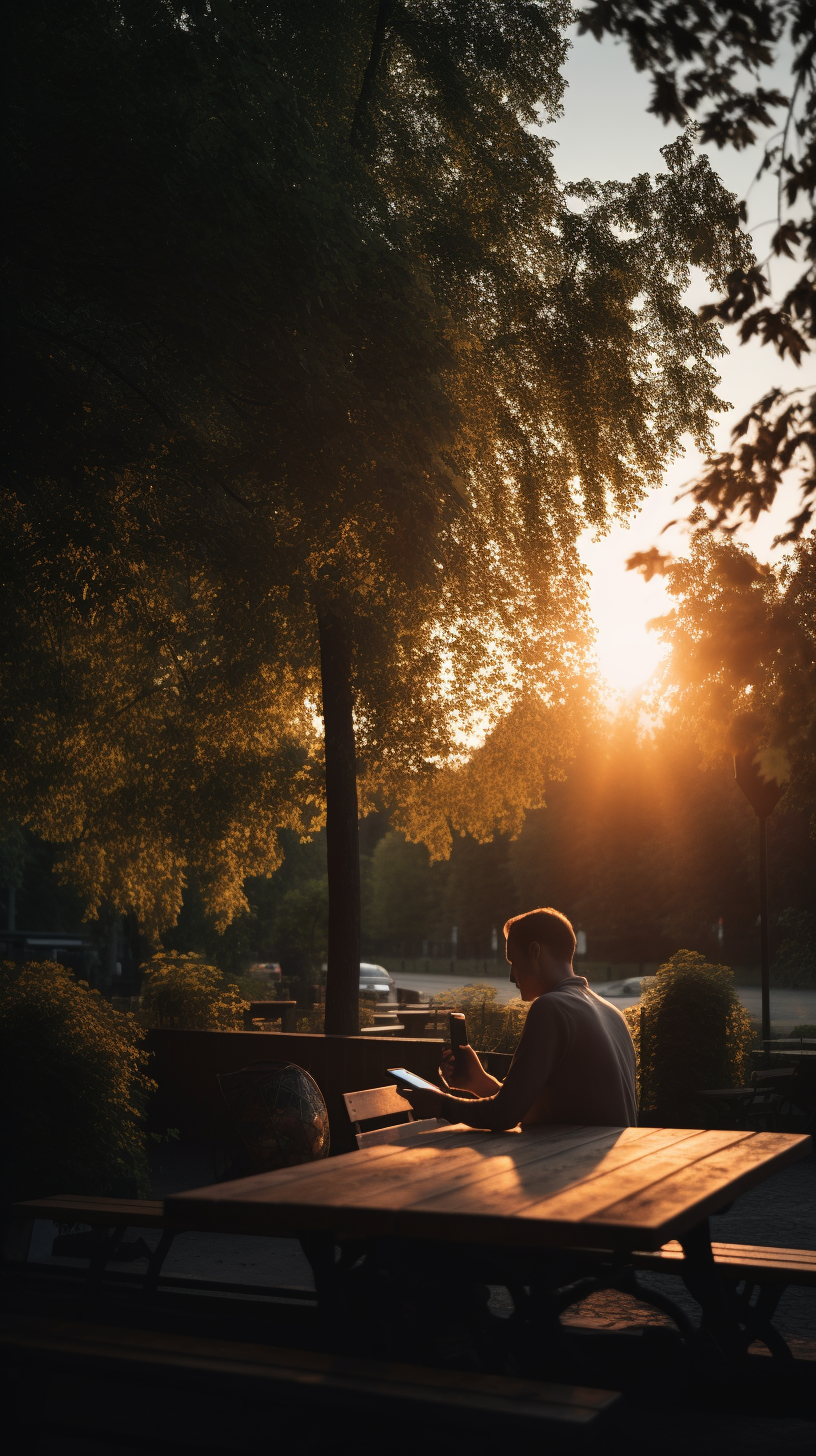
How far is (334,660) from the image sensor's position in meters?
14.2

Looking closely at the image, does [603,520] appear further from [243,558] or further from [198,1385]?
[198,1385]

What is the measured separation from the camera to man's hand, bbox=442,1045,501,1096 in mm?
4816

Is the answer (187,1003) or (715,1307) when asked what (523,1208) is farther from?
(187,1003)

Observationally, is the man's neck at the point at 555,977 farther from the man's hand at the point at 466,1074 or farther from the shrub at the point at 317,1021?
the shrub at the point at 317,1021

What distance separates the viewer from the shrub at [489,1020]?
1630cm

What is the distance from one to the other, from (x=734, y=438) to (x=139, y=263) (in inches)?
182

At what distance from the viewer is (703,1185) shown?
139 inches

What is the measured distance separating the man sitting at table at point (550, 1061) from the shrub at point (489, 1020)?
10.1 metres

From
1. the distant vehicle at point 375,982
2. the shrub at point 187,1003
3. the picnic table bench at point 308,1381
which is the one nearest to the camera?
the picnic table bench at point 308,1381

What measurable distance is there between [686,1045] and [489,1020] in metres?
6.47

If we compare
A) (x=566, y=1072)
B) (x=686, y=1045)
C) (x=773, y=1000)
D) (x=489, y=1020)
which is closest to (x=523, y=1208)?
(x=566, y=1072)

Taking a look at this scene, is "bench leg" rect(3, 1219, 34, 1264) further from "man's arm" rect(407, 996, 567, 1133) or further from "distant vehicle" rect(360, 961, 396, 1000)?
"distant vehicle" rect(360, 961, 396, 1000)

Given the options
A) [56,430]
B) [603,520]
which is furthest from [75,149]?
[603,520]

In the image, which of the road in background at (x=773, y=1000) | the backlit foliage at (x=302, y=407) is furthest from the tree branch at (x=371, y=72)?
the road in background at (x=773, y=1000)
